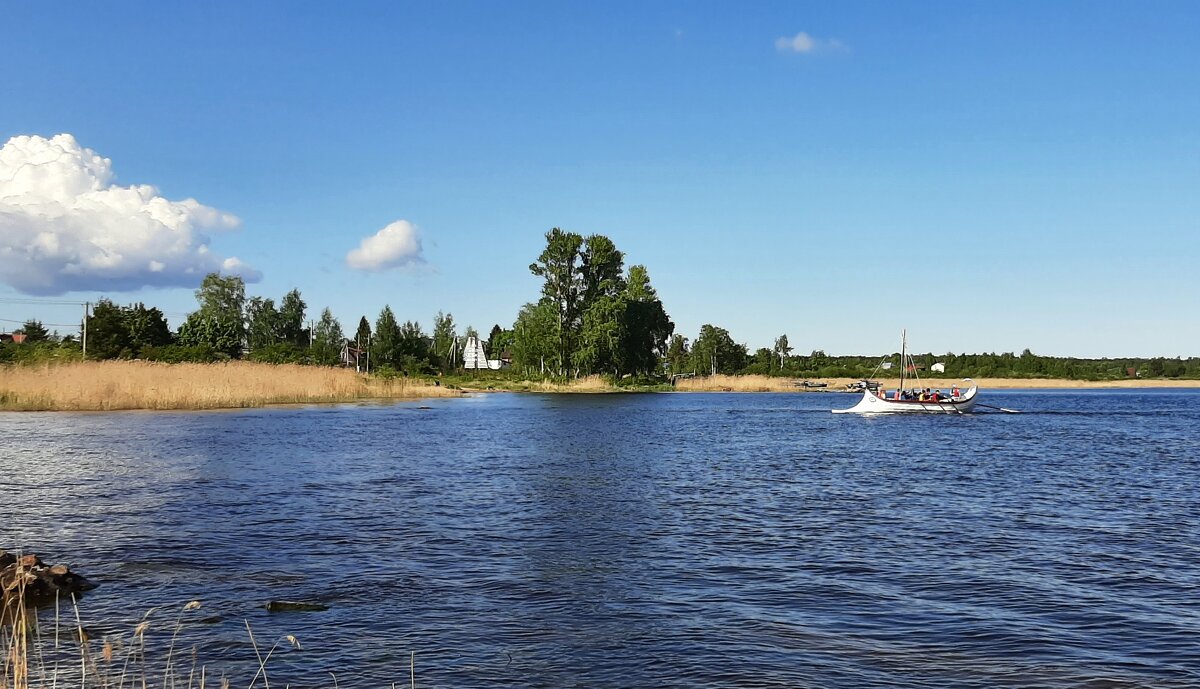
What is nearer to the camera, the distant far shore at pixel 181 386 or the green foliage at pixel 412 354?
the distant far shore at pixel 181 386

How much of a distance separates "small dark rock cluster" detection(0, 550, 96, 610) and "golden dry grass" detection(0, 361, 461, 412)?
4719 centimetres

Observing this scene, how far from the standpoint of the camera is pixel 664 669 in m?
11.0

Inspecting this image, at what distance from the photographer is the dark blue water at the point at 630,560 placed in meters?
11.3

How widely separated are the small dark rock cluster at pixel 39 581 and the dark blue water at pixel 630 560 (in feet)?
1.48

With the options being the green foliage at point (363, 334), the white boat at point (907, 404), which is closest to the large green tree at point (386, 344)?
the green foliage at point (363, 334)

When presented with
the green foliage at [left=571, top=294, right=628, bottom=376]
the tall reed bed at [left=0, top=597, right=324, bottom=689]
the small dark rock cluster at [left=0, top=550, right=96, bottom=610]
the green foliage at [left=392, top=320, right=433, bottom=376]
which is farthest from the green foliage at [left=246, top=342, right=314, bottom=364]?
the tall reed bed at [left=0, top=597, right=324, bottom=689]

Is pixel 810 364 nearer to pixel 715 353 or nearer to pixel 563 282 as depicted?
pixel 715 353

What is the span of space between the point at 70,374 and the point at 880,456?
153 ft

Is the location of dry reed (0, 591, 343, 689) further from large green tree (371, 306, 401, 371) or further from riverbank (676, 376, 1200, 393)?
large green tree (371, 306, 401, 371)

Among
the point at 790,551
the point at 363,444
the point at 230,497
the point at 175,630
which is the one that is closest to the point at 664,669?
the point at 175,630

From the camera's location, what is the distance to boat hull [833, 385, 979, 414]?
260ft

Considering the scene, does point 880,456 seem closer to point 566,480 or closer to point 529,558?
point 566,480

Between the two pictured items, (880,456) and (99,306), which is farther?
(99,306)

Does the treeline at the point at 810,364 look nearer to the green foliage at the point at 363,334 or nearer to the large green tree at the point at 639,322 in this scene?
the large green tree at the point at 639,322
